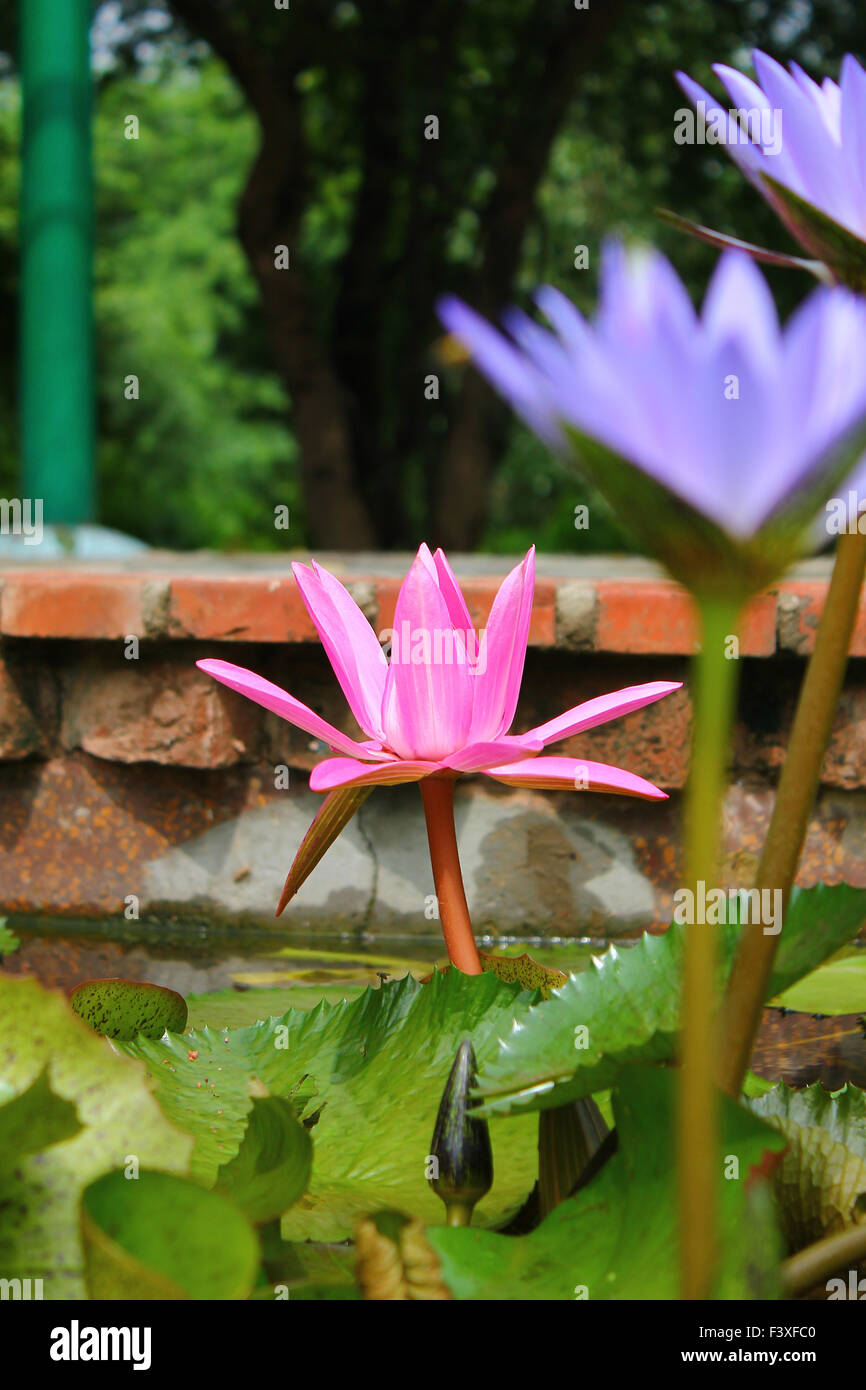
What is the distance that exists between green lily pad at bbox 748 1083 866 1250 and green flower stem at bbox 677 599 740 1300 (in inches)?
8.2

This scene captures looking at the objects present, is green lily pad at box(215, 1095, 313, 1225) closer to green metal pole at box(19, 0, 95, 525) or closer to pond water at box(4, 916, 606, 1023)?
pond water at box(4, 916, 606, 1023)

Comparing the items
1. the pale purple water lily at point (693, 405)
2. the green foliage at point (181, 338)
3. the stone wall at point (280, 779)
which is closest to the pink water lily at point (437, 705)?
the pale purple water lily at point (693, 405)

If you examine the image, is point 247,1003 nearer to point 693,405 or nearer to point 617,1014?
point 617,1014

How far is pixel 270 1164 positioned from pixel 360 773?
0.50 feet

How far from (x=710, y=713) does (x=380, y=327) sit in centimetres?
755

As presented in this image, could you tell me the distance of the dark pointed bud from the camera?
463 mm

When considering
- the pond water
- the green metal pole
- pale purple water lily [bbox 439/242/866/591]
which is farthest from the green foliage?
pale purple water lily [bbox 439/242/866/591]

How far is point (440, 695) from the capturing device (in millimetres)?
521

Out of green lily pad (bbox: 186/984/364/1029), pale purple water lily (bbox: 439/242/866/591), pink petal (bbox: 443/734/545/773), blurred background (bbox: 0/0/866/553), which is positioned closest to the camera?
pale purple water lily (bbox: 439/242/866/591)

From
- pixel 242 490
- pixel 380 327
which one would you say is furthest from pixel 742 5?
pixel 242 490

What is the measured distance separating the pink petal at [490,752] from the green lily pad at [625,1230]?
5.6 inches

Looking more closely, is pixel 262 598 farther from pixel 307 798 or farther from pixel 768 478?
pixel 768 478

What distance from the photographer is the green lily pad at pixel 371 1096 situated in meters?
0.58
